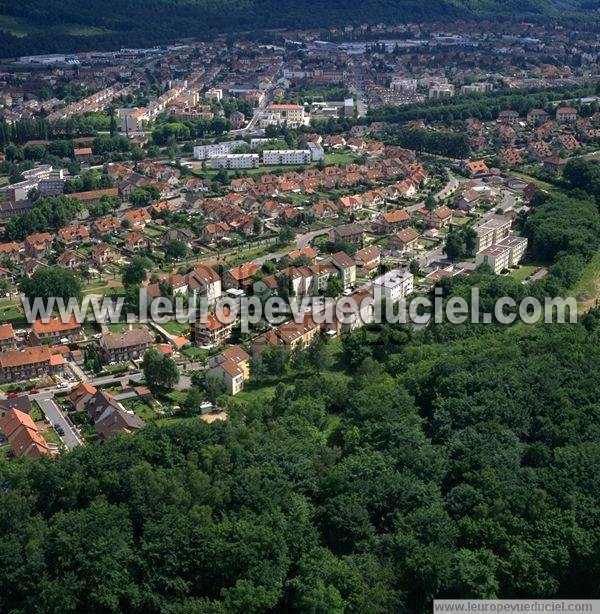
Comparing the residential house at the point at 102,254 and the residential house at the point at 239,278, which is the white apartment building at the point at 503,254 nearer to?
the residential house at the point at 239,278

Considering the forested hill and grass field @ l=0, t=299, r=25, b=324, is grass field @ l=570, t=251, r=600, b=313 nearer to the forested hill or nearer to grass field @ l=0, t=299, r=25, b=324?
grass field @ l=0, t=299, r=25, b=324

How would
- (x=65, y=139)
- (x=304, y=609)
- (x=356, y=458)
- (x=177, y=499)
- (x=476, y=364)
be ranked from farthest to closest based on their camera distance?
(x=65, y=139) < (x=476, y=364) < (x=356, y=458) < (x=177, y=499) < (x=304, y=609)

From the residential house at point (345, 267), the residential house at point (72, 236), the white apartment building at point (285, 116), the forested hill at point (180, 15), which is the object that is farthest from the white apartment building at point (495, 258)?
the forested hill at point (180, 15)

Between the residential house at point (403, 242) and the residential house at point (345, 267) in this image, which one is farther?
the residential house at point (403, 242)

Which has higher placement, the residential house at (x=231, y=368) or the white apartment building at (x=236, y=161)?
the white apartment building at (x=236, y=161)

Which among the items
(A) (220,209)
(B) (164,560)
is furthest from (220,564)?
(A) (220,209)

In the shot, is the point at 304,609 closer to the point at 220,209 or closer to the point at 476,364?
the point at 476,364
